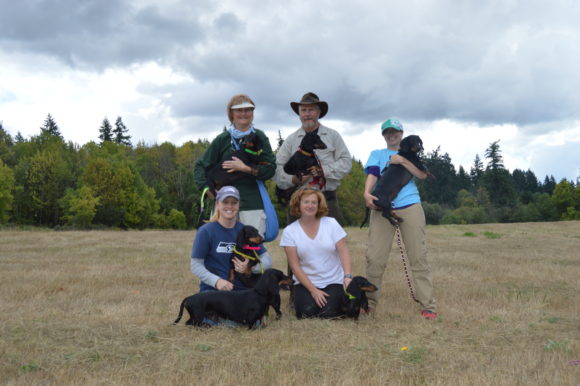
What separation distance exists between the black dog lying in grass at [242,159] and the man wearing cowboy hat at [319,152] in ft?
2.43

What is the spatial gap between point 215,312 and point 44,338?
1586 millimetres

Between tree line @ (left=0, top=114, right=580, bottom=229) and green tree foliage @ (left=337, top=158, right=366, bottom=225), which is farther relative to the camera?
green tree foliage @ (left=337, top=158, right=366, bottom=225)

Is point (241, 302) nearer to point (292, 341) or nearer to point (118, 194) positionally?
point (292, 341)

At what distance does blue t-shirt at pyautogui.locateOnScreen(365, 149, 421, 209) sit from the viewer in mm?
5660

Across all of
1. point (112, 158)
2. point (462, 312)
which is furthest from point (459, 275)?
point (112, 158)

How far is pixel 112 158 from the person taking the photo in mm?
58000

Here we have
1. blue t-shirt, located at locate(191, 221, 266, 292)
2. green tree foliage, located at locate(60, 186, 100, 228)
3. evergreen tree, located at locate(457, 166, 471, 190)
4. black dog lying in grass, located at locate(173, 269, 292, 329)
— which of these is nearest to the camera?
black dog lying in grass, located at locate(173, 269, 292, 329)

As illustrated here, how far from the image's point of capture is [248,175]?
5.64 metres

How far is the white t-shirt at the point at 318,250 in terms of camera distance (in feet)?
18.1

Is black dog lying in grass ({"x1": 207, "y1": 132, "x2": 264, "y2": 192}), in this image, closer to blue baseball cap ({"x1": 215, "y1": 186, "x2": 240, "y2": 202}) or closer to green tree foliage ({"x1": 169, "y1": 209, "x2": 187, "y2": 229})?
blue baseball cap ({"x1": 215, "y1": 186, "x2": 240, "y2": 202})

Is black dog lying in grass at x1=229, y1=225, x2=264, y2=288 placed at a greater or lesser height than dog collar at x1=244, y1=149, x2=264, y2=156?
lesser

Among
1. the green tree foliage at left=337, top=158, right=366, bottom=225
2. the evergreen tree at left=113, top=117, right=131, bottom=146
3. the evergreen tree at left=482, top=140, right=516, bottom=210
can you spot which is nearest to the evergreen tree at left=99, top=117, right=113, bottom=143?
the evergreen tree at left=113, top=117, right=131, bottom=146

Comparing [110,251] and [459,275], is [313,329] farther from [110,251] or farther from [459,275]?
[110,251]

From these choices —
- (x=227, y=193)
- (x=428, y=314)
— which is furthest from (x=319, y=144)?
(x=428, y=314)
